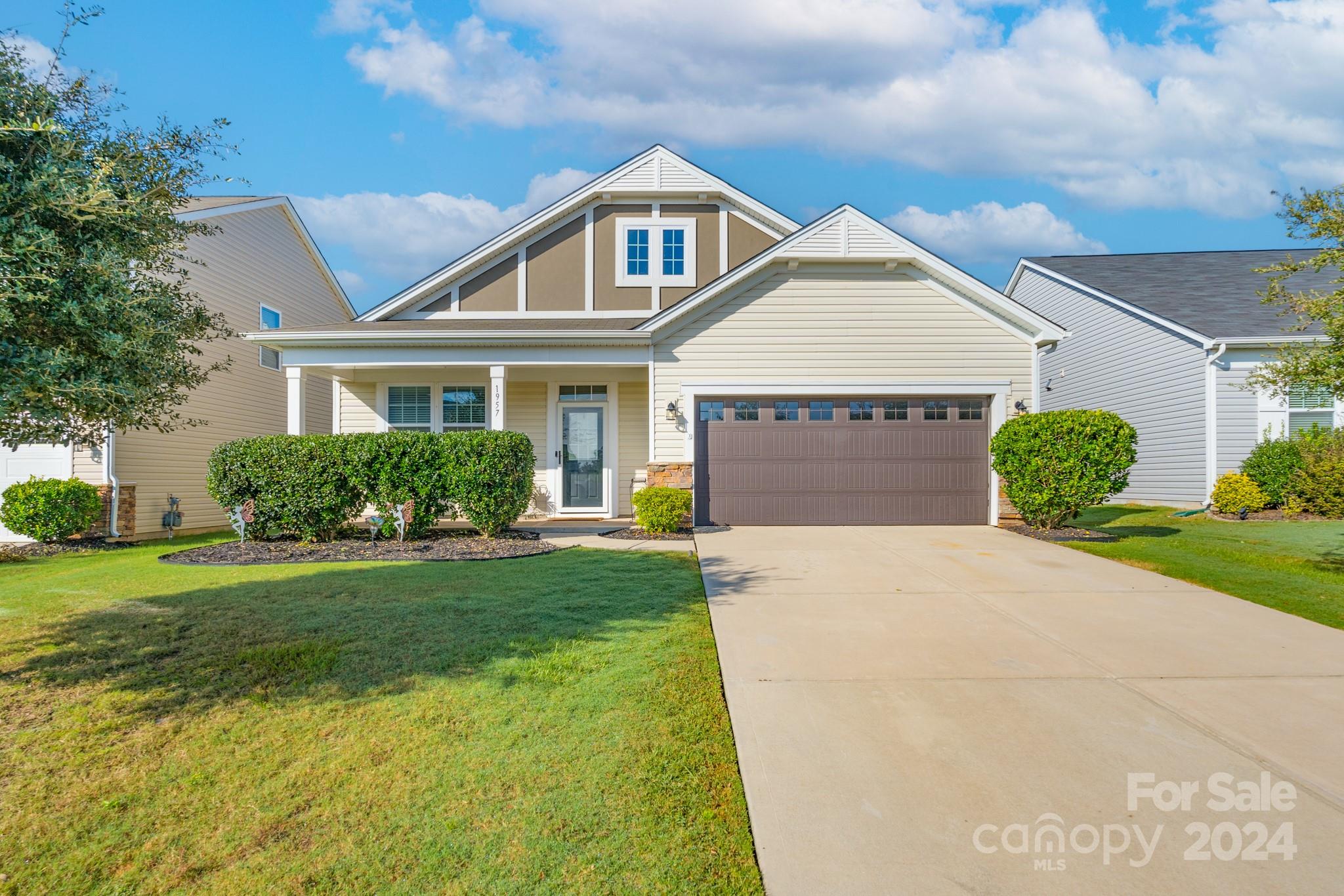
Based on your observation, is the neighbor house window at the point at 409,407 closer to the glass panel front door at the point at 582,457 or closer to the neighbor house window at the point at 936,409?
the glass panel front door at the point at 582,457

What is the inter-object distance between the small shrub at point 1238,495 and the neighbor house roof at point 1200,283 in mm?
2658

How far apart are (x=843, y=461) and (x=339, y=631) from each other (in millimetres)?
8504

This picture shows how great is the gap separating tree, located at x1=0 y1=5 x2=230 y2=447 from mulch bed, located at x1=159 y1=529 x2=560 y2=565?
4.17 m

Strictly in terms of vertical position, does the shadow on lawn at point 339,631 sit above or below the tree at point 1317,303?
below

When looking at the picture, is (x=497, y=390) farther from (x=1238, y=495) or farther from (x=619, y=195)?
(x=1238, y=495)

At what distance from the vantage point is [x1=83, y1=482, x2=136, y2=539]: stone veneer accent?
430 inches

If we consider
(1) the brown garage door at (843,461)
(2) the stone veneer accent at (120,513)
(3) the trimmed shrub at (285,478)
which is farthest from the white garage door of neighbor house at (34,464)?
(1) the brown garage door at (843,461)

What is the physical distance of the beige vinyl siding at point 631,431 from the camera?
13.0 metres

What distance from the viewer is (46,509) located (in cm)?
1023

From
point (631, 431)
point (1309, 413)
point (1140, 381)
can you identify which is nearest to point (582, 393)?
point (631, 431)

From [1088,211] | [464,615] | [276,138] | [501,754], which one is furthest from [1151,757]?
[1088,211]

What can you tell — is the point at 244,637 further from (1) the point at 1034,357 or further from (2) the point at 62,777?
(1) the point at 1034,357

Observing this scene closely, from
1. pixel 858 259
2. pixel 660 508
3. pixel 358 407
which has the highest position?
pixel 858 259

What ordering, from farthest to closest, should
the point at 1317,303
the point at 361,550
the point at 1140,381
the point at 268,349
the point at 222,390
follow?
the point at 1140,381, the point at 268,349, the point at 222,390, the point at 361,550, the point at 1317,303
